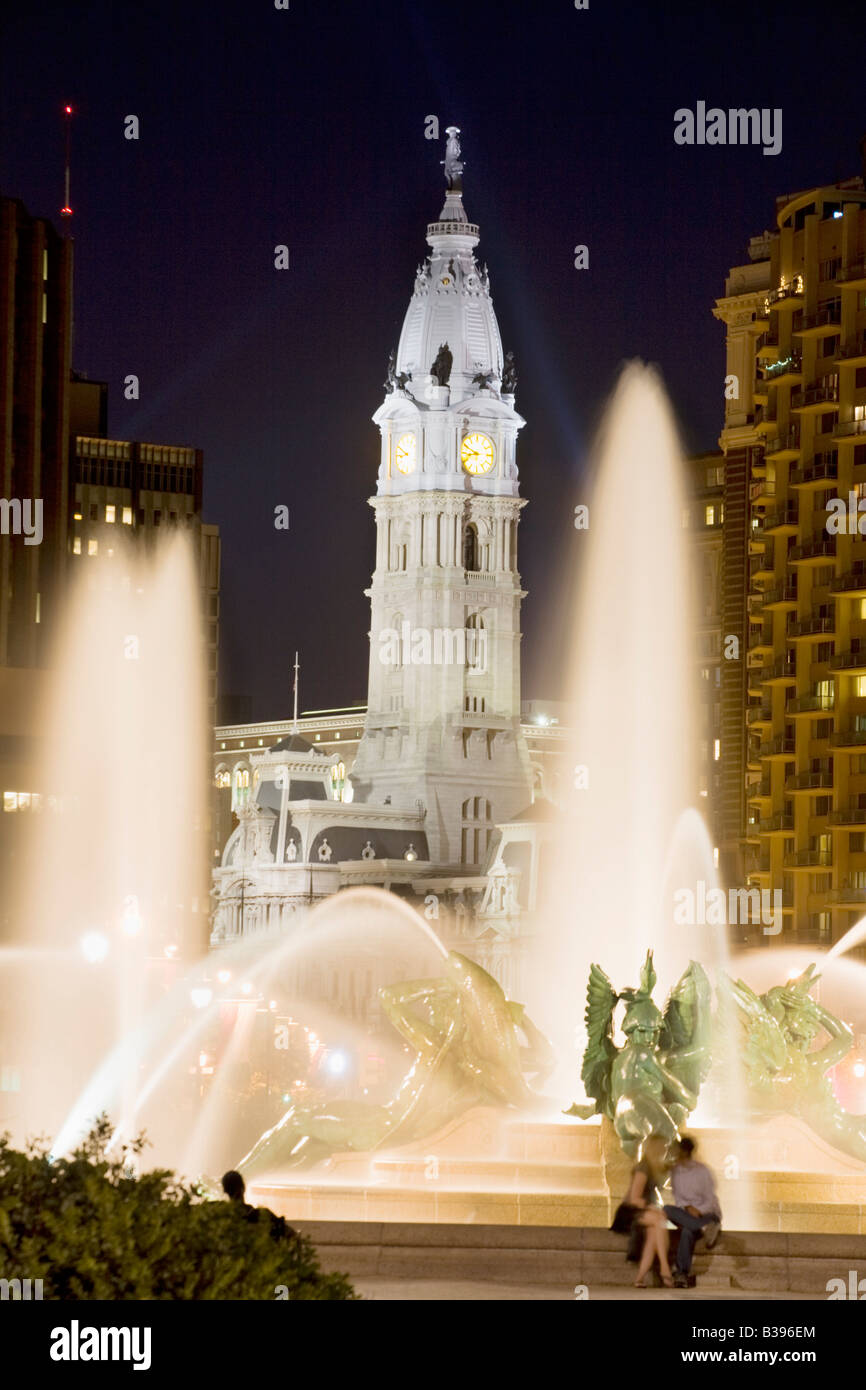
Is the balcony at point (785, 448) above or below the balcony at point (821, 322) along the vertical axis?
below

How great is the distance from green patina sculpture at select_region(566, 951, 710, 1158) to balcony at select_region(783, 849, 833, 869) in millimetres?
54110

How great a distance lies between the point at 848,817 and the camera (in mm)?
82500

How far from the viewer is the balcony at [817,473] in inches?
3408

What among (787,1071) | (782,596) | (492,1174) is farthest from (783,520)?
(492,1174)

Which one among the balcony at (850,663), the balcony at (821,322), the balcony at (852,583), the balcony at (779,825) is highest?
the balcony at (821,322)

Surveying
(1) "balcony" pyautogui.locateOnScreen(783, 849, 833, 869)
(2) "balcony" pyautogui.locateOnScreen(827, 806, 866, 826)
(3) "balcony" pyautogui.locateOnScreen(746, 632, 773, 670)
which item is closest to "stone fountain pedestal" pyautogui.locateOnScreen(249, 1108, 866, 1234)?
(2) "balcony" pyautogui.locateOnScreen(827, 806, 866, 826)

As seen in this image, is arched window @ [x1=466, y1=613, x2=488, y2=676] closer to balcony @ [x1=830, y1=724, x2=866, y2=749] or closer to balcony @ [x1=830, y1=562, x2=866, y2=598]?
balcony @ [x1=830, y1=562, x2=866, y2=598]

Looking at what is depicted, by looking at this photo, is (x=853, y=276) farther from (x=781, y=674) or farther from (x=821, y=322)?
(x=781, y=674)

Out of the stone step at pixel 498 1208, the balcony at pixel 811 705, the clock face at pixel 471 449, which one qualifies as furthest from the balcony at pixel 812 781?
the clock face at pixel 471 449

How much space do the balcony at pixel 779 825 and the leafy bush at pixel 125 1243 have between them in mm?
71586

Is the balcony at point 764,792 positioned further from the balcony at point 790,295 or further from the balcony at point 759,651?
the balcony at point 790,295

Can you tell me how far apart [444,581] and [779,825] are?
111m
